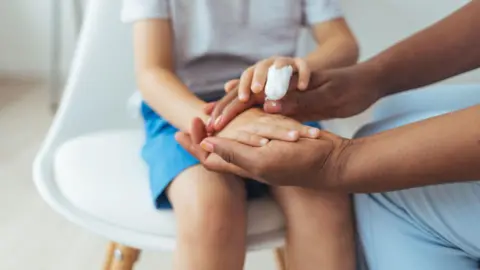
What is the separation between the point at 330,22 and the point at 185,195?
40 cm

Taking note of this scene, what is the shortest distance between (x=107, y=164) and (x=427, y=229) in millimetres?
379

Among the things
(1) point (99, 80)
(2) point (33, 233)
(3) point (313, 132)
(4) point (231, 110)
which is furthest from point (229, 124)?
(2) point (33, 233)

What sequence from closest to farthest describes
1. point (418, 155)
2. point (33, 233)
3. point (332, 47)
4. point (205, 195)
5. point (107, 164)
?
point (418, 155) < point (205, 195) < point (107, 164) < point (332, 47) < point (33, 233)

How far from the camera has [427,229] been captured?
65 centimetres

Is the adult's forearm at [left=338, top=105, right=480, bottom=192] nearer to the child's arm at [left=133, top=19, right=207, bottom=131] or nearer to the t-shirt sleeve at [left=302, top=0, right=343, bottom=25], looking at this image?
the child's arm at [left=133, top=19, right=207, bottom=131]

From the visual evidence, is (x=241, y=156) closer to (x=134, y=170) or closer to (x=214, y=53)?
(x=134, y=170)

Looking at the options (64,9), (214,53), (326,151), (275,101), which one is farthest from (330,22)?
(64,9)

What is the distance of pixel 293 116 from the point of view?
2.49 ft

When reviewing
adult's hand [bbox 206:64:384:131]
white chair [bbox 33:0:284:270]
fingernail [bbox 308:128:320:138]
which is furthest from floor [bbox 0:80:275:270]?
fingernail [bbox 308:128:320:138]

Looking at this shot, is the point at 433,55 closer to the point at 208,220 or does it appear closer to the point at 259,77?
the point at 259,77

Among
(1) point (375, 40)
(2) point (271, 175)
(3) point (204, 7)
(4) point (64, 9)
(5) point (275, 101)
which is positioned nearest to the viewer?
(2) point (271, 175)

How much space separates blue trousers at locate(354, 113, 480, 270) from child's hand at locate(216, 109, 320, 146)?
4.5 inches

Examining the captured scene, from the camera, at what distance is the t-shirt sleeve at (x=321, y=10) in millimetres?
960

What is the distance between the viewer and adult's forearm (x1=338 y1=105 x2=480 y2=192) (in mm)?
571
